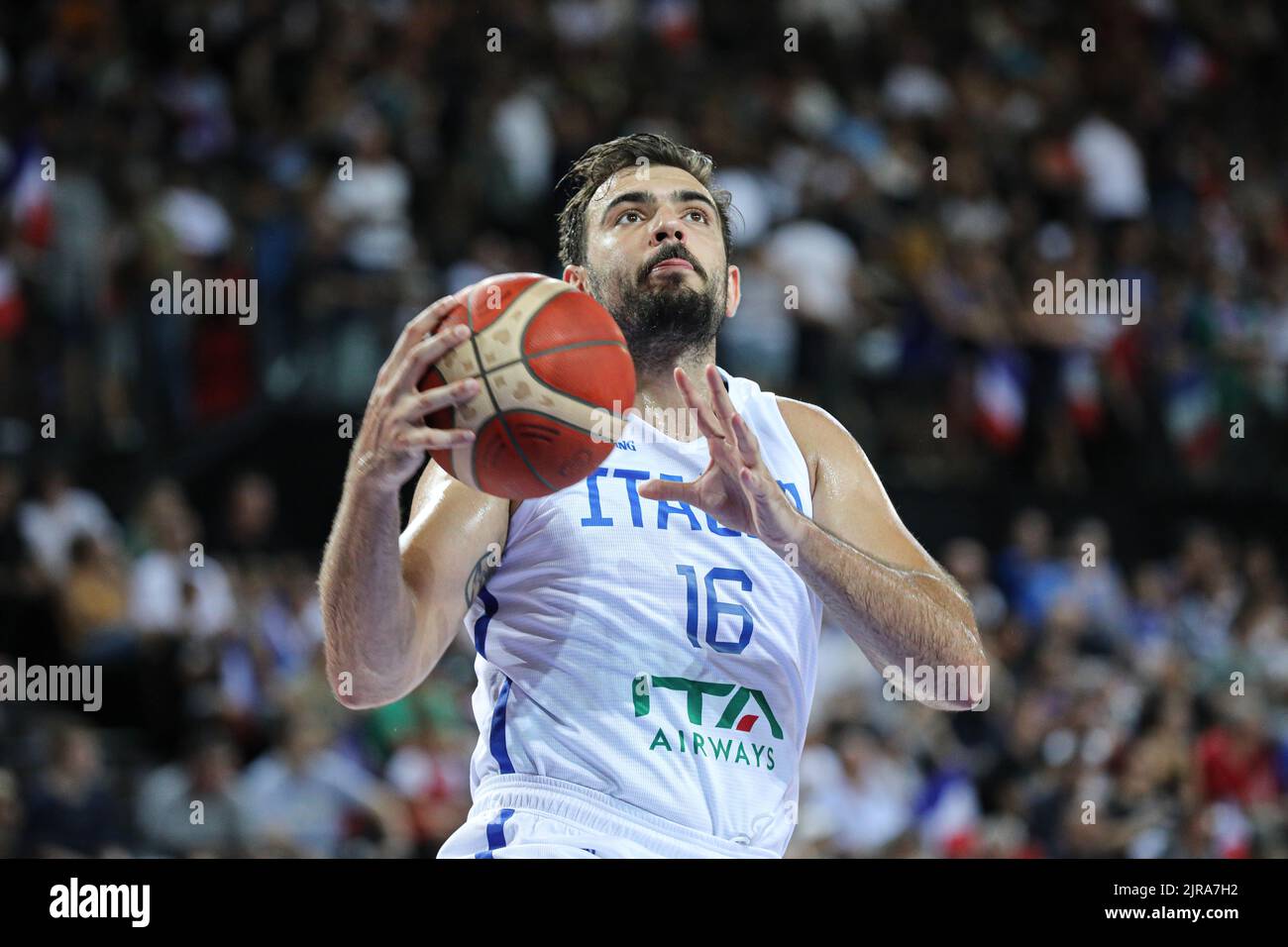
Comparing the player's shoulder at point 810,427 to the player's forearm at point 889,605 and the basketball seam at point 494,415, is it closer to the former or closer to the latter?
the player's forearm at point 889,605

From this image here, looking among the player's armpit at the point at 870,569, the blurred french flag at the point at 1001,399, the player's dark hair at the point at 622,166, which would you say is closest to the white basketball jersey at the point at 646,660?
the player's armpit at the point at 870,569

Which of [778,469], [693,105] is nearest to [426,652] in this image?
[778,469]

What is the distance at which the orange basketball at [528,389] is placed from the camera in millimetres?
3832

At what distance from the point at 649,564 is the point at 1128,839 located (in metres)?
6.91

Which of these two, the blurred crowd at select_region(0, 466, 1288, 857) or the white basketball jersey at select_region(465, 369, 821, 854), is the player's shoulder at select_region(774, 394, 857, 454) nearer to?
the white basketball jersey at select_region(465, 369, 821, 854)

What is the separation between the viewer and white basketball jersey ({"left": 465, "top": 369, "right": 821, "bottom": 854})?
4.09 m

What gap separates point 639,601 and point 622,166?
139 centimetres

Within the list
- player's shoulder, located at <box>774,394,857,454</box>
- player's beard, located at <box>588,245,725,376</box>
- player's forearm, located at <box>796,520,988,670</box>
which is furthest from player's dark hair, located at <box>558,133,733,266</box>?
player's forearm, located at <box>796,520,988,670</box>

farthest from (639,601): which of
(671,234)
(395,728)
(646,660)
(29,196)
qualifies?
(29,196)

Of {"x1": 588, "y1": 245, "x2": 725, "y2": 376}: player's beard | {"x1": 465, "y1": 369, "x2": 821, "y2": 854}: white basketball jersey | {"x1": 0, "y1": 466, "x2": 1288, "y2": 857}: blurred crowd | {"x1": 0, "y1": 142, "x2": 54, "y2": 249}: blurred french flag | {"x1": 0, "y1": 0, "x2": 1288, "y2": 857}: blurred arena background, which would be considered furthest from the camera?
{"x1": 0, "y1": 142, "x2": 54, "y2": 249}: blurred french flag

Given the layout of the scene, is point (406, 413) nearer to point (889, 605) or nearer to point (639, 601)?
point (639, 601)

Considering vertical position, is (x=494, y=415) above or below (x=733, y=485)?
above

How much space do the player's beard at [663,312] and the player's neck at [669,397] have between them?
0.02 m

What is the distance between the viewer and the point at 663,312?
451 cm
